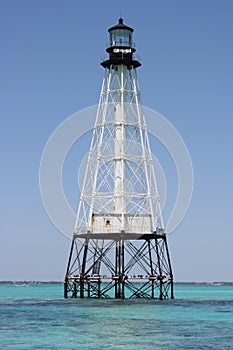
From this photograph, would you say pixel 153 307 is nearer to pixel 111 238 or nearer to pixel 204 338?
pixel 111 238

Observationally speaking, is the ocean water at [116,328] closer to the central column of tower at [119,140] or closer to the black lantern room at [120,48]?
the central column of tower at [119,140]

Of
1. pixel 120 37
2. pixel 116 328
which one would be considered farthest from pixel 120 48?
pixel 116 328

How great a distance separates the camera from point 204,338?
41.5 meters

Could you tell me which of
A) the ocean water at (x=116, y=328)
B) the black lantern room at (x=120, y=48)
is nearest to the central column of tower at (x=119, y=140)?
the black lantern room at (x=120, y=48)

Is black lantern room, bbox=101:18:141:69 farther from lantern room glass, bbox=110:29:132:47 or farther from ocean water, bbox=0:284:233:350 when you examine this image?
ocean water, bbox=0:284:233:350

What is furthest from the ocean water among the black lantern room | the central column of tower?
the black lantern room

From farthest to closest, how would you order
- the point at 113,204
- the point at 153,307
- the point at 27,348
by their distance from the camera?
the point at 113,204 < the point at 153,307 < the point at 27,348

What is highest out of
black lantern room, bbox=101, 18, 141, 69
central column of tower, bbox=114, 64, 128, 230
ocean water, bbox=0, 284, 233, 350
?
black lantern room, bbox=101, 18, 141, 69

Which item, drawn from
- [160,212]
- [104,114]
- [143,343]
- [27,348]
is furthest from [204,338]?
[104,114]

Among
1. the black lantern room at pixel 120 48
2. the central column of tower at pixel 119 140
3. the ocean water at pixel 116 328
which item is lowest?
the ocean water at pixel 116 328

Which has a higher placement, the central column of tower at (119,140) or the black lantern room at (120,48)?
the black lantern room at (120,48)

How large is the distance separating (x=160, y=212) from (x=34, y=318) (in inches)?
871

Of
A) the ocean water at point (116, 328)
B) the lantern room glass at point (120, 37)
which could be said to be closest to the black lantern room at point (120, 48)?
the lantern room glass at point (120, 37)

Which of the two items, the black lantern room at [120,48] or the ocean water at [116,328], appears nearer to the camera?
the ocean water at [116,328]
